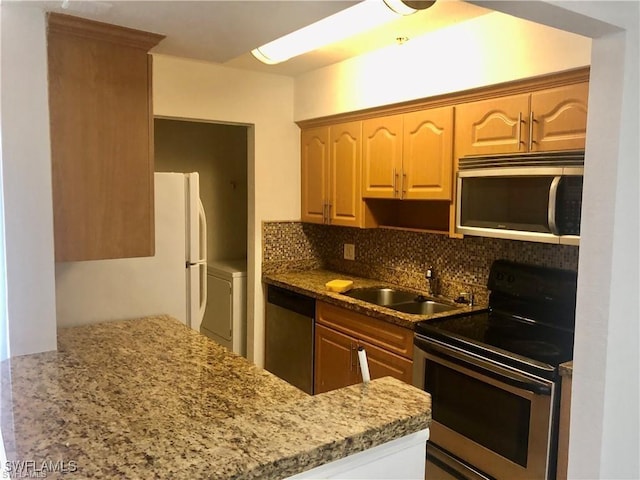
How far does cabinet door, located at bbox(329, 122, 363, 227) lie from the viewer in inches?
129

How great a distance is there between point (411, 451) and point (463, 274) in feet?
6.18

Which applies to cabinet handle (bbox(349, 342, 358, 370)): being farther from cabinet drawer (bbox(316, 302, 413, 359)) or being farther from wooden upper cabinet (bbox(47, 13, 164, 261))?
wooden upper cabinet (bbox(47, 13, 164, 261))

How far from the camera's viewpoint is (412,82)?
2.80 metres

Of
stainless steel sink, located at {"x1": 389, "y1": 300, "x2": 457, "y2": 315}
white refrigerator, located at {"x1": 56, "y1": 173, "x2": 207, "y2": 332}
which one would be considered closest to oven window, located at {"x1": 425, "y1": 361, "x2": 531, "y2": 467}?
stainless steel sink, located at {"x1": 389, "y1": 300, "x2": 457, "y2": 315}

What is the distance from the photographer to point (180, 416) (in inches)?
52.3

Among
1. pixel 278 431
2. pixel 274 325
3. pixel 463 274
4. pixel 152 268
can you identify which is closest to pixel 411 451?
pixel 278 431

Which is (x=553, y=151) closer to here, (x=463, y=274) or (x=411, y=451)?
(x=463, y=274)

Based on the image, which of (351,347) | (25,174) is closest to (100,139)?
(25,174)

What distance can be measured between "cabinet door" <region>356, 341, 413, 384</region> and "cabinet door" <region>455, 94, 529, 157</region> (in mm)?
1111

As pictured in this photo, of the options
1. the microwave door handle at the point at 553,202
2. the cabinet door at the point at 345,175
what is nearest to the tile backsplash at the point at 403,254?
the cabinet door at the point at 345,175

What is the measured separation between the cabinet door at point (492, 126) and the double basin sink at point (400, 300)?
3.01ft

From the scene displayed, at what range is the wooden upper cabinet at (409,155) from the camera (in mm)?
2689

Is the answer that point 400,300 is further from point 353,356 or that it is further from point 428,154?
point 428,154

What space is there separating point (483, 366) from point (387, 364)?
2.17 feet
